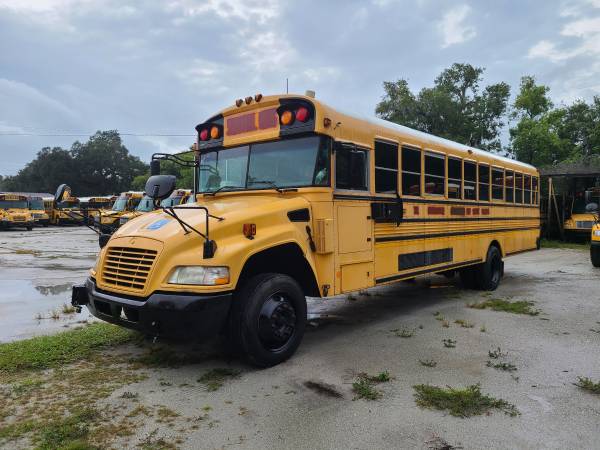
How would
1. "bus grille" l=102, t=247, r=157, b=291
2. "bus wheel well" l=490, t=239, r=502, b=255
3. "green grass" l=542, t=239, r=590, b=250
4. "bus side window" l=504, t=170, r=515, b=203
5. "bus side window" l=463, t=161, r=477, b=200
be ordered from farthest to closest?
1. "green grass" l=542, t=239, r=590, b=250
2. "bus side window" l=504, t=170, r=515, b=203
3. "bus wheel well" l=490, t=239, r=502, b=255
4. "bus side window" l=463, t=161, r=477, b=200
5. "bus grille" l=102, t=247, r=157, b=291

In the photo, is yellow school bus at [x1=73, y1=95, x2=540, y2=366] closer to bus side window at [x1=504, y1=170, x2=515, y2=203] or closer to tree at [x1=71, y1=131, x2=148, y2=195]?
bus side window at [x1=504, y1=170, x2=515, y2=203]

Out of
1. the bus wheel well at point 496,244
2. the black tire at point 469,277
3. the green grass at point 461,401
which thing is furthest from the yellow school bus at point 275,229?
the bus wheel well at point 496,244

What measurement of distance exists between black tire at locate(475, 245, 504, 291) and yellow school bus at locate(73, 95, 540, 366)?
1638 millimetres

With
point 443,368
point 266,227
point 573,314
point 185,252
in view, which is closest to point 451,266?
point 573,314

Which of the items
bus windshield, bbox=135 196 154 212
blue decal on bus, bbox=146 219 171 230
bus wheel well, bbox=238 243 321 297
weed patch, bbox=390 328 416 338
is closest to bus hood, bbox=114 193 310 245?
blue decal on bus, bbox=146 219 171 230

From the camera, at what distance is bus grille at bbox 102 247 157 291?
3.93 meters

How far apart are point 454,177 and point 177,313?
505 centimetres

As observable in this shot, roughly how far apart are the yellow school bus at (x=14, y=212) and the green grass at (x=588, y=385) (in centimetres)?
3302

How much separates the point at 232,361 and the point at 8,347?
2280mm

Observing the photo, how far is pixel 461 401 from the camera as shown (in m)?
3.53

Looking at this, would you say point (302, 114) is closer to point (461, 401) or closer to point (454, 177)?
point (461, 401)

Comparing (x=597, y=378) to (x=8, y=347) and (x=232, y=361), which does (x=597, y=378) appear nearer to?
(x=232, y=361)

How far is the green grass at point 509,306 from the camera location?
6.62 meters

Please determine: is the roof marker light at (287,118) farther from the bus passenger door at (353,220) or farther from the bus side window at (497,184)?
the bus side window at (497,184)
